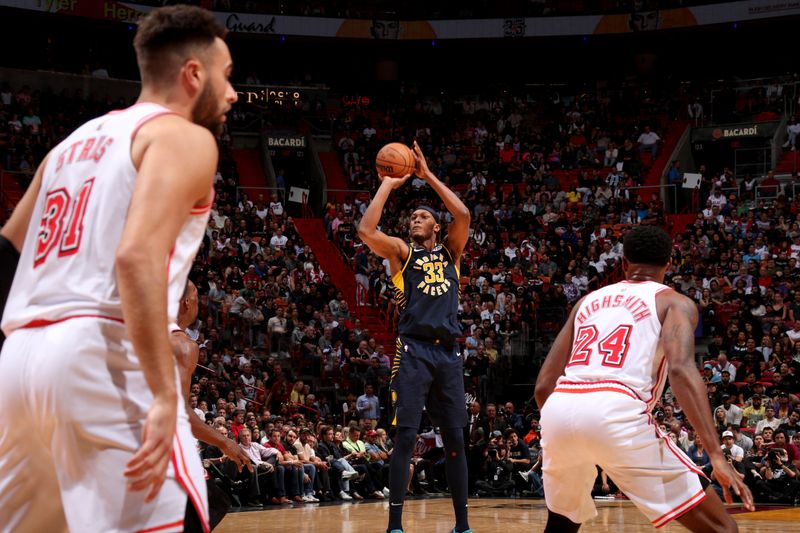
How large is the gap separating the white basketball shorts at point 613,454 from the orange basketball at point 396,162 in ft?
11.7

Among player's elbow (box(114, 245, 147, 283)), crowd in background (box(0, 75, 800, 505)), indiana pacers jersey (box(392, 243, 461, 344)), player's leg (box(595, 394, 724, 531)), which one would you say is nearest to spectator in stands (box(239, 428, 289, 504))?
crowd in background (box(0, 75, 800, 505))

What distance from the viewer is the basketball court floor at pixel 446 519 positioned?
29.6ft

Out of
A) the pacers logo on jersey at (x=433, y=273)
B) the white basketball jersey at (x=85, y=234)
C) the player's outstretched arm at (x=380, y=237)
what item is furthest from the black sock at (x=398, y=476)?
the white basketball jersey at (x=85, y=234)

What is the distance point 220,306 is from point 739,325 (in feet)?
30.8

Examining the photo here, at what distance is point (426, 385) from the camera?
7266mm

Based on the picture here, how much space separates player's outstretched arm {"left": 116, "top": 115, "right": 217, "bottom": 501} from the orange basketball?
5.38 m

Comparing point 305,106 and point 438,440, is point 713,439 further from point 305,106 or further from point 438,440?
point 305,106

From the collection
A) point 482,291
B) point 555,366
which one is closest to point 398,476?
point 555,366

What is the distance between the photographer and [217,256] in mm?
20938

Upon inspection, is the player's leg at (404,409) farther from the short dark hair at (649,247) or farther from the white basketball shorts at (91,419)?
the white basketball shorts at (91,419)

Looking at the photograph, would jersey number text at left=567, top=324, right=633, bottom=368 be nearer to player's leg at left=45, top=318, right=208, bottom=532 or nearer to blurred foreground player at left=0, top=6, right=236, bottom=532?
blurred foreground player at left=0, top=6, right=236, bottom=532

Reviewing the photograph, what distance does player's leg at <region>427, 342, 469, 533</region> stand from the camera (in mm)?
7160

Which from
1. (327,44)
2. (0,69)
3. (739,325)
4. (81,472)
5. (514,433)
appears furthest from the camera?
(327,44)

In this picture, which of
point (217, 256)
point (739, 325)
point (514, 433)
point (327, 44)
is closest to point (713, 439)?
point (514, 433)
